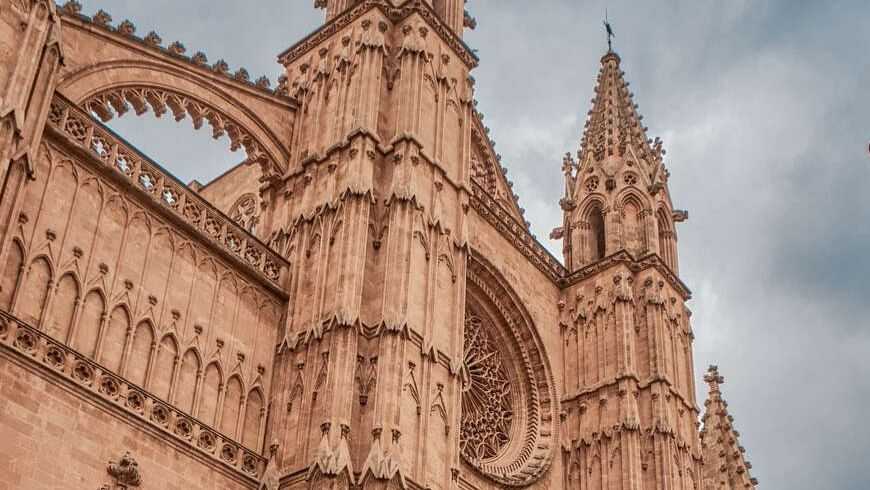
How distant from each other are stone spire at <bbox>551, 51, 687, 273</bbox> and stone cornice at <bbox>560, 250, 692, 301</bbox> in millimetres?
300

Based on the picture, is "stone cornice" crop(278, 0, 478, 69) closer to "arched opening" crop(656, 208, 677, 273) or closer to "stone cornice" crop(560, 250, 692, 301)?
"stone cornice" crop(560, 250, 692, 301)

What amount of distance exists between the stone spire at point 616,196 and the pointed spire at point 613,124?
0.03 m

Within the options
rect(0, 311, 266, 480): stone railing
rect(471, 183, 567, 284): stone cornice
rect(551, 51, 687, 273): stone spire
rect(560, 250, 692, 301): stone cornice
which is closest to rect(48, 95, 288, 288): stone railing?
rect(0, 311, 266, 480): stone railing

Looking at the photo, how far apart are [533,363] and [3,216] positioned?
46.6 ft

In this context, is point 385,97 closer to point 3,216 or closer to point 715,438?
point 3,216

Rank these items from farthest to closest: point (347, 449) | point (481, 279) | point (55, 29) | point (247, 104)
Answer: point (481, 279) → point (247, 104) → point (347, 449) → point (55, 29)

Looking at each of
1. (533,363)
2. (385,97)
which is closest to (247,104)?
(385,97)

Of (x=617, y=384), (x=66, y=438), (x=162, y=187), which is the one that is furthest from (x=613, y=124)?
(x=66, y=438)

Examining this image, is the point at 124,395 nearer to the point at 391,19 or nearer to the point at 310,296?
the point at 310,296

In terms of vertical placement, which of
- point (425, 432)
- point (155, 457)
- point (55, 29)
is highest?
point (55, 29)

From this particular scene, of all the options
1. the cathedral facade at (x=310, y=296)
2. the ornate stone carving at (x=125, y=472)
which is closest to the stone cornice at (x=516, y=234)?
the cathedral facade at (x=310, y=296)

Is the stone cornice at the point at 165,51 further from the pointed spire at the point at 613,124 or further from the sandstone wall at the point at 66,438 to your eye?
the pointed spire at the point at 613,124

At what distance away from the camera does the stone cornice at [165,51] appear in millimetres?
18047

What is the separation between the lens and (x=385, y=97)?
21312 millimetres
